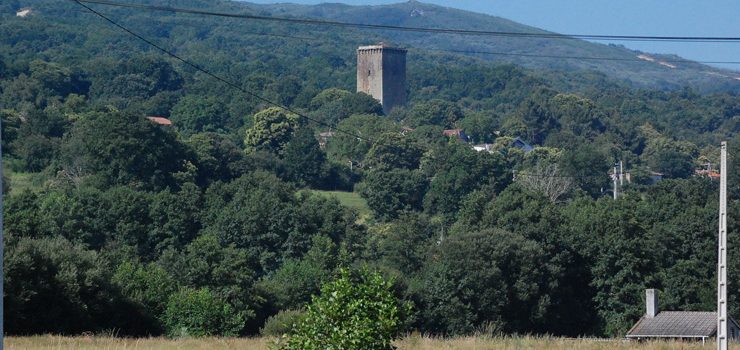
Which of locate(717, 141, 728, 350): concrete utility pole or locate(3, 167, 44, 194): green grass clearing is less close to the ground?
locate(717, 141, 728, 350): concrete utility pole

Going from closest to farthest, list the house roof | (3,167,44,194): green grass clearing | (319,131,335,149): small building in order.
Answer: the house roof < (3,167,44,194): green grass clearing < (319,131,335,149): small building

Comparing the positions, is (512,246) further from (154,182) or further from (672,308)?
(154,182)

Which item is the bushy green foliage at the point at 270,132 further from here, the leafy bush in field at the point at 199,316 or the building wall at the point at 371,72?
the leafy bush in field at the point at 199,316

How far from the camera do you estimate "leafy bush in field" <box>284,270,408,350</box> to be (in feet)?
41.5

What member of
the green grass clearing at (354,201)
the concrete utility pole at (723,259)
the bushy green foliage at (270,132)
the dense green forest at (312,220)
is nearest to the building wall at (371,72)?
the dense green forest at (312,220)

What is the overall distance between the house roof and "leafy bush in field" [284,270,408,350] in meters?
20.1

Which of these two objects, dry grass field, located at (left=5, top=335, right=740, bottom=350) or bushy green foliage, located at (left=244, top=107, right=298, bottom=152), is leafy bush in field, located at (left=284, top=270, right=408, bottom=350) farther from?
bushy green foliage, located at (left=244, top=107, right=298, bottom=152)

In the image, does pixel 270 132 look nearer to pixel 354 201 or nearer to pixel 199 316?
pixel 354 201

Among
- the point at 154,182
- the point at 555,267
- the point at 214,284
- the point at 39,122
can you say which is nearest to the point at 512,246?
the point at 555,267

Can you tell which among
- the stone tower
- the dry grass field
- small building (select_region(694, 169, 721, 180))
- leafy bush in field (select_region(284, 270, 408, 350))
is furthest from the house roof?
the stone tower

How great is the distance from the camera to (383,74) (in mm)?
161000

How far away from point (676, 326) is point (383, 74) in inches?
5020

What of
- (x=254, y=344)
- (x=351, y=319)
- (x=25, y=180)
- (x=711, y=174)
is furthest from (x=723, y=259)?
(x=711, y=174)

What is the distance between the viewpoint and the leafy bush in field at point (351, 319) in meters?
12.6
